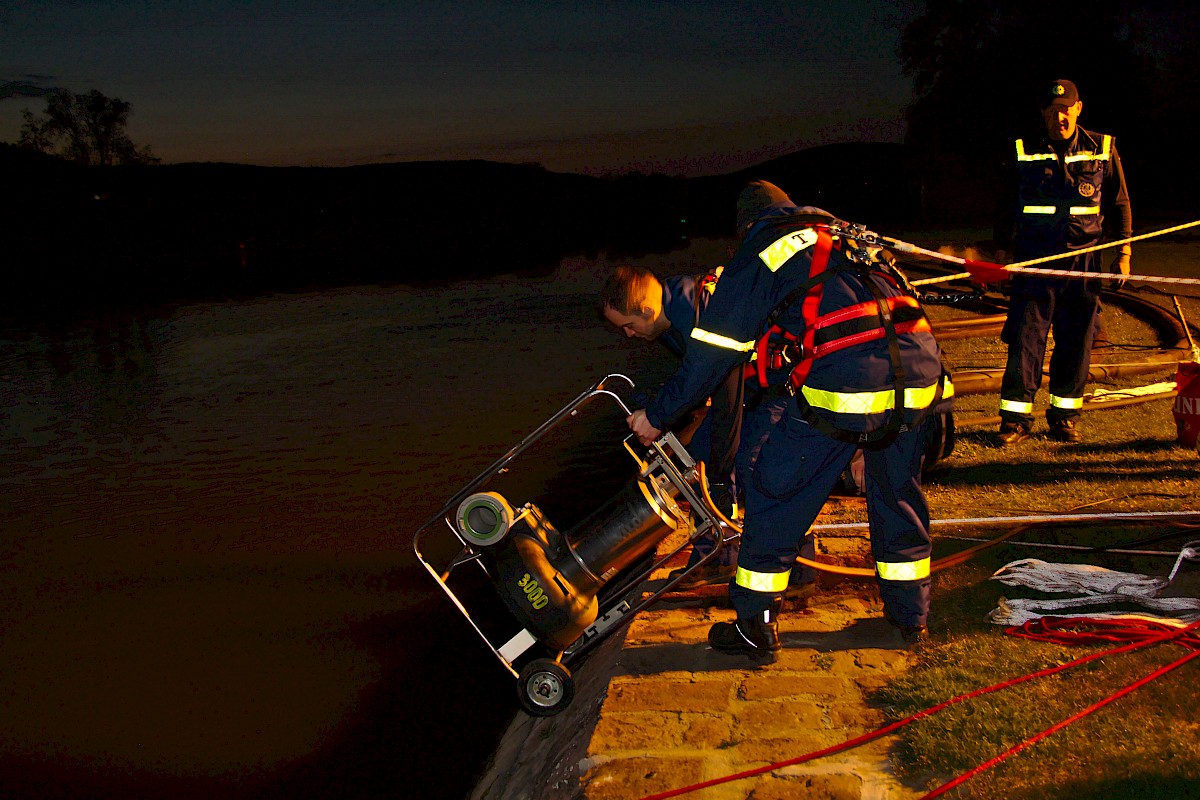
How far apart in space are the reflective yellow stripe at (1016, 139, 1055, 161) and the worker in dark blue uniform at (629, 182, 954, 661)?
2947mm

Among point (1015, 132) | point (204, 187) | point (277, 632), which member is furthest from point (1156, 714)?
point (204, 187)

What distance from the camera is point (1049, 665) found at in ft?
10.2

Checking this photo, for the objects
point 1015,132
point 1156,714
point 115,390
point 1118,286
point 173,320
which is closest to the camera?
point 1156,714

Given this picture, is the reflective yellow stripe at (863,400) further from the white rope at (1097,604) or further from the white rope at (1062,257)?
the white rope at (1097,604)

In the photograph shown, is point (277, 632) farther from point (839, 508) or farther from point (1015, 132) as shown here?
point (1015, 132)

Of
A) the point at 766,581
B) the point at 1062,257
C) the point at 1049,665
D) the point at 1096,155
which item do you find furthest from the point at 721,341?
the point at 1096,155

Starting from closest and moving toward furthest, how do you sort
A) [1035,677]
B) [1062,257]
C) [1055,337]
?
[1035,677] < [1062,257] < [1055,337]

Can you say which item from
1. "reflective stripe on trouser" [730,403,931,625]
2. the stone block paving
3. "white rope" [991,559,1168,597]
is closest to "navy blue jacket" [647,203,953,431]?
"reflective stripe on trouser" [730,403,931,625]

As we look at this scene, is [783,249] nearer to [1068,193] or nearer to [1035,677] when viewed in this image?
[1035,677]

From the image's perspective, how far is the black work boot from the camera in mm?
3332

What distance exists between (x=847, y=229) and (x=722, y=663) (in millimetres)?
1654

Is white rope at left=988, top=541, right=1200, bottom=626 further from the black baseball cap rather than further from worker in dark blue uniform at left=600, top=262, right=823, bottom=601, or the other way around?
the black baseball cap

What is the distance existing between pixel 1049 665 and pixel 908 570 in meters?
0.54

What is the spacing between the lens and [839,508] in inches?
203
